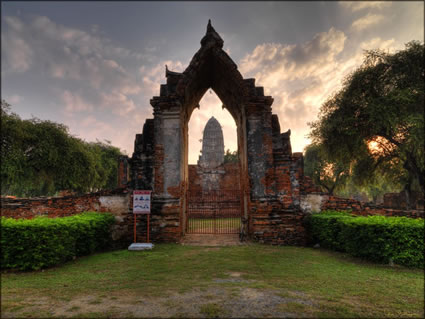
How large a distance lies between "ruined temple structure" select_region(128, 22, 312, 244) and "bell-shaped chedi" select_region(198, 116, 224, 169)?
23.4 meters

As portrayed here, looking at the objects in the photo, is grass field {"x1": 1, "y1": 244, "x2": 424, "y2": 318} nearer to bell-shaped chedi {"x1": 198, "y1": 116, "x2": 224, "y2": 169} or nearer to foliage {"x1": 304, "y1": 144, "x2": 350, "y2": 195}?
foliage {"x1": 304, "y1": 144, "x2": 350, "y2": 195}

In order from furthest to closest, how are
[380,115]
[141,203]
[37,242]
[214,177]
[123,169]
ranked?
[214,177], [380,115], [123,169], [141,203], [37,242]

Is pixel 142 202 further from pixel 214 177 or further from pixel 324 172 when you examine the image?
pixel 324 172

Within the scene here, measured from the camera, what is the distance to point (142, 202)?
25.0 feet

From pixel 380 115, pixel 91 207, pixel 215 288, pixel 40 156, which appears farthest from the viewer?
pixel 40 156

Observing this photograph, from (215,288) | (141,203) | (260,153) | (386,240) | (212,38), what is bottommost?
(215,288)

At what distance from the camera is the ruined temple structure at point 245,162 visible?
811 centimetres

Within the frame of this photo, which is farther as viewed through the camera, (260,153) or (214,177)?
(214,177)

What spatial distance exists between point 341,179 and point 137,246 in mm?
23924

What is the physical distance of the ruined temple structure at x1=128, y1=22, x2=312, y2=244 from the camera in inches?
319

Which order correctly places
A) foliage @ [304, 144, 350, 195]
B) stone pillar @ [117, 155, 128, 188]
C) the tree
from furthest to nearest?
foliage @ [304, 144, 350, 195]
the tree
stone pillar @ [117, 155, 128, 188]

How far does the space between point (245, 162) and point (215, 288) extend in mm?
5484

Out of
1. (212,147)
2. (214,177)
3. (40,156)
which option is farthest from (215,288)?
(212,147)

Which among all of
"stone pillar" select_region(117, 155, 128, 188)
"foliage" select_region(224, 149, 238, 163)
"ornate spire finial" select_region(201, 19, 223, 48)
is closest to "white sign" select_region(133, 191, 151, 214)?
"stone pillar" select_region(117, 155, 128, 188)
